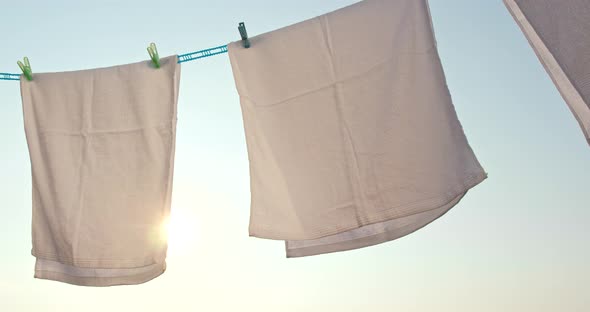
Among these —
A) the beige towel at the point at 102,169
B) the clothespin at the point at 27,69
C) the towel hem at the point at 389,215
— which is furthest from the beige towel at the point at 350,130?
the clothespin at the point at 27,69

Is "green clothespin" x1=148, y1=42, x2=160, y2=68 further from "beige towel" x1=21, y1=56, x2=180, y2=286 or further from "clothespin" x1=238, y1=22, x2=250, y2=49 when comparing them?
"clothespin" x1=238, y1=22, x2=250, y2=49

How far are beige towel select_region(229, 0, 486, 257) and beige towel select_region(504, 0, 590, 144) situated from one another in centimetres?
39

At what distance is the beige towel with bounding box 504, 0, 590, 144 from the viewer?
1.74 meters

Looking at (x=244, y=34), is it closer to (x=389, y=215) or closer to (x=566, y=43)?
(x=389, y=215)

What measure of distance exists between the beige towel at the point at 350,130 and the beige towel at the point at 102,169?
0.36 metres

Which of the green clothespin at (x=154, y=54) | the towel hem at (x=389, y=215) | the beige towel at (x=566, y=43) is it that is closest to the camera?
the beige towel at (x=566, y=43)

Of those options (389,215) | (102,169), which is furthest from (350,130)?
(102,169)

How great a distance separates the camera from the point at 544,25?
71.8 inches

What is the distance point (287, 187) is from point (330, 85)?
15.7 inches

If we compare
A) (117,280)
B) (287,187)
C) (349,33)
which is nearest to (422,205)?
(287,187)

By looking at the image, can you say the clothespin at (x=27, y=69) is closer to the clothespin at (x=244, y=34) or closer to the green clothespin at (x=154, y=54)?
the green clothespin at (x=154, y=54)

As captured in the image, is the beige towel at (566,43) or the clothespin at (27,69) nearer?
the beige towel at (566,43)

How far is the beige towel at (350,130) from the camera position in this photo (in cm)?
213

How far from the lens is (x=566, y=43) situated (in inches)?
69.9
